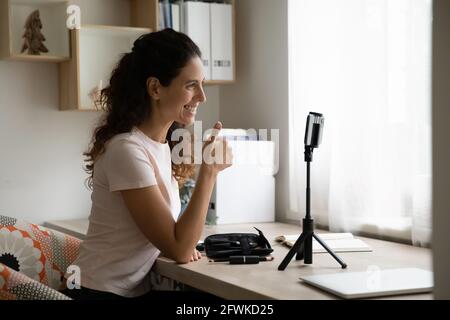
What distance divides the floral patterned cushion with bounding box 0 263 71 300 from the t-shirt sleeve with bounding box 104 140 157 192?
0.44m

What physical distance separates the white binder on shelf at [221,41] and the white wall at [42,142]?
0.45 m

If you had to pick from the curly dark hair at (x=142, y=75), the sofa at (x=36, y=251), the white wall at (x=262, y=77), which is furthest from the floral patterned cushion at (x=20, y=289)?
the white wall at (x=262, y=77)

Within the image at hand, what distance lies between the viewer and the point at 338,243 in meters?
2.08

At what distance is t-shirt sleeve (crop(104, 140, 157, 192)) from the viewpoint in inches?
66.6

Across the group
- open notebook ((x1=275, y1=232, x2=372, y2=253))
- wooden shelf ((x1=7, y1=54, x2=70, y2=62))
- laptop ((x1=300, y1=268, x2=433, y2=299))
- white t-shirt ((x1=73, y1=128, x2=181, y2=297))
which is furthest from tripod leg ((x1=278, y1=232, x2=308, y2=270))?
wooden shelf ((x1=7, y1=54, x2=70, y2=62))

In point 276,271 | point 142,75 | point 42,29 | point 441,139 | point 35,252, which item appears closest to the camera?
point 441,139

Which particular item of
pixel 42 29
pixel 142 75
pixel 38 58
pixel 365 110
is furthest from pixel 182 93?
pixel 42 29

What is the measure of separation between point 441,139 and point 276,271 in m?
0.66

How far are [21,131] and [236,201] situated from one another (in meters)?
1.00

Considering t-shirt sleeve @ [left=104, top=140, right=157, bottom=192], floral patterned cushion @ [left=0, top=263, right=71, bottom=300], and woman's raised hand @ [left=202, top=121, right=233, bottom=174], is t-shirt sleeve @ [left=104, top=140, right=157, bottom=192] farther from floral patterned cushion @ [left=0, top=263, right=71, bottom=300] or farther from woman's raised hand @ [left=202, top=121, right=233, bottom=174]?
floral patterned cushion @ [left=0, top=263, right=71, bottom=300]

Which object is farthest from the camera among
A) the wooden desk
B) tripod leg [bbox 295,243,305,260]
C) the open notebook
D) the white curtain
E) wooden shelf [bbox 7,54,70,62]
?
wooden shelf [bbox 7,54,70,62]

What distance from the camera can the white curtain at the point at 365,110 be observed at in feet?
7.06

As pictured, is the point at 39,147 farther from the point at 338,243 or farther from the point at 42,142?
the point at 338,243

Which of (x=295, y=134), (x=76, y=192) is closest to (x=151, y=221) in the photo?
(x=295, y=134)
